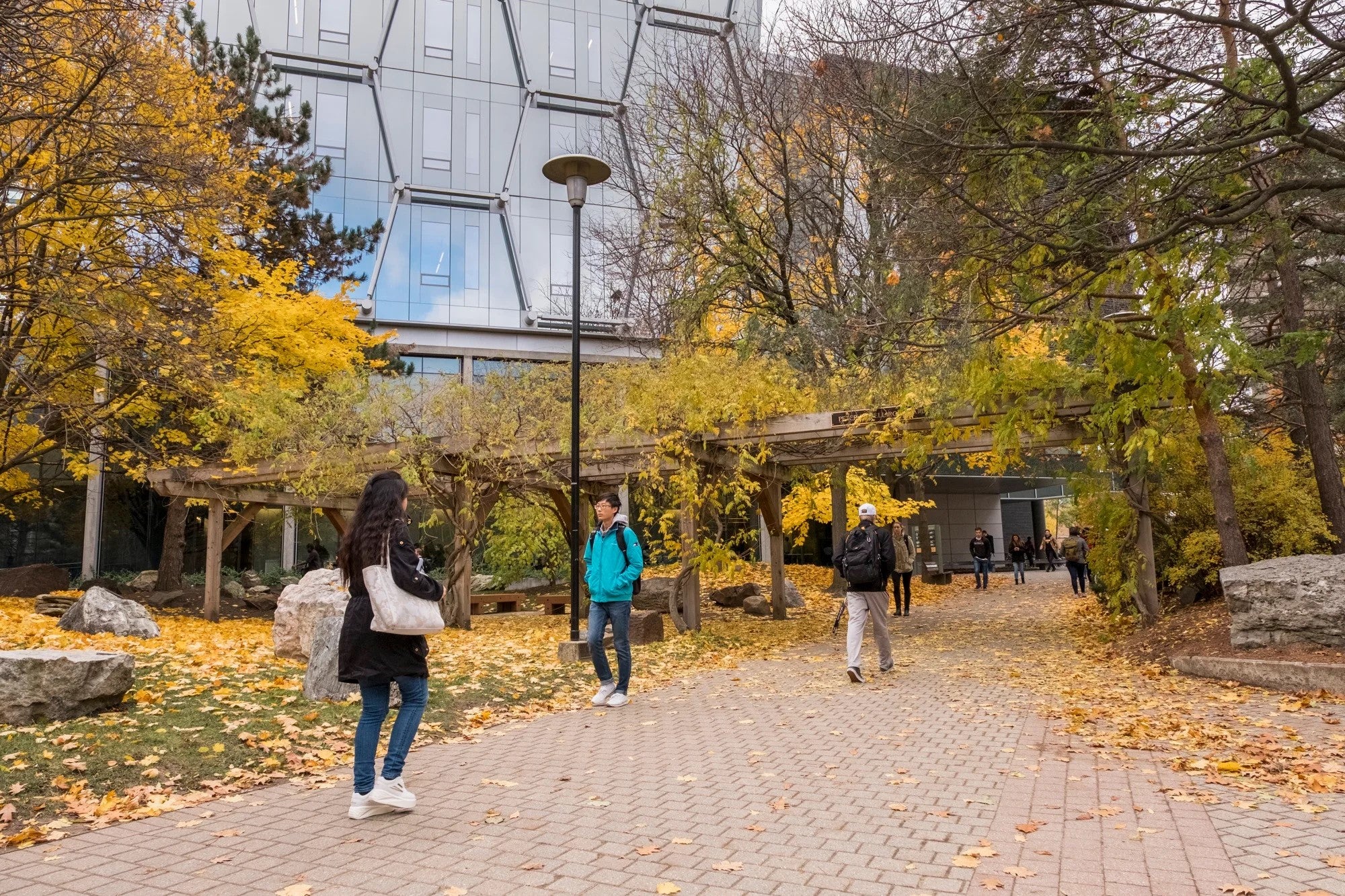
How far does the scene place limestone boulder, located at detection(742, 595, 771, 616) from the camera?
17.0 meters

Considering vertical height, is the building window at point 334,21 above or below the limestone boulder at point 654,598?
above

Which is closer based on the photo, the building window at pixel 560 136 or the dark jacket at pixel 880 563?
the dark jacket at pixel 880 563

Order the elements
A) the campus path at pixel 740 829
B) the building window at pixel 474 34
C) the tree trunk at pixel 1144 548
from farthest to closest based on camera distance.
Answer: the building window at pixel 474 34 < the tree trunk at pixel 1144 548 < the campus path at pixel 740 829

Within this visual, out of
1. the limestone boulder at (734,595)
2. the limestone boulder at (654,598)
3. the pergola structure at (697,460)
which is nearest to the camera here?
the pergola structure at (697,460)

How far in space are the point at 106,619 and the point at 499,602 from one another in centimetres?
841

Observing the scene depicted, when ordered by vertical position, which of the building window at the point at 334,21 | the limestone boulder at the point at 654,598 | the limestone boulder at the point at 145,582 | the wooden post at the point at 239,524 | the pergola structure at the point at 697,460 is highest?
the building window at the point at 334,21

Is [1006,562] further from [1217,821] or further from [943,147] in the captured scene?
[1217,821]

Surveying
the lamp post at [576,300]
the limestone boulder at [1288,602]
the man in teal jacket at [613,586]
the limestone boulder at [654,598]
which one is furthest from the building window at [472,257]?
the limestone boulder at [1288,602]

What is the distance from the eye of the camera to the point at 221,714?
20.7 ft

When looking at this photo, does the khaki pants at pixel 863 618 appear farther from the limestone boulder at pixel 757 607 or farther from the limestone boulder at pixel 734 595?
the limestone boulder at pixel 734 595

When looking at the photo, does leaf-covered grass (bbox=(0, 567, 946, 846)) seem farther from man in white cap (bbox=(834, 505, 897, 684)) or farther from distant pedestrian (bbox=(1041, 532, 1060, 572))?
distant pedestrian (bbox=(1041, 532, 1060, 572))

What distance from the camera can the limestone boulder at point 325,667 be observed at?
6.99 meters

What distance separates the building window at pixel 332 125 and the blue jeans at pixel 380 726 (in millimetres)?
28134

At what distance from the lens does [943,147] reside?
24.7 ft
